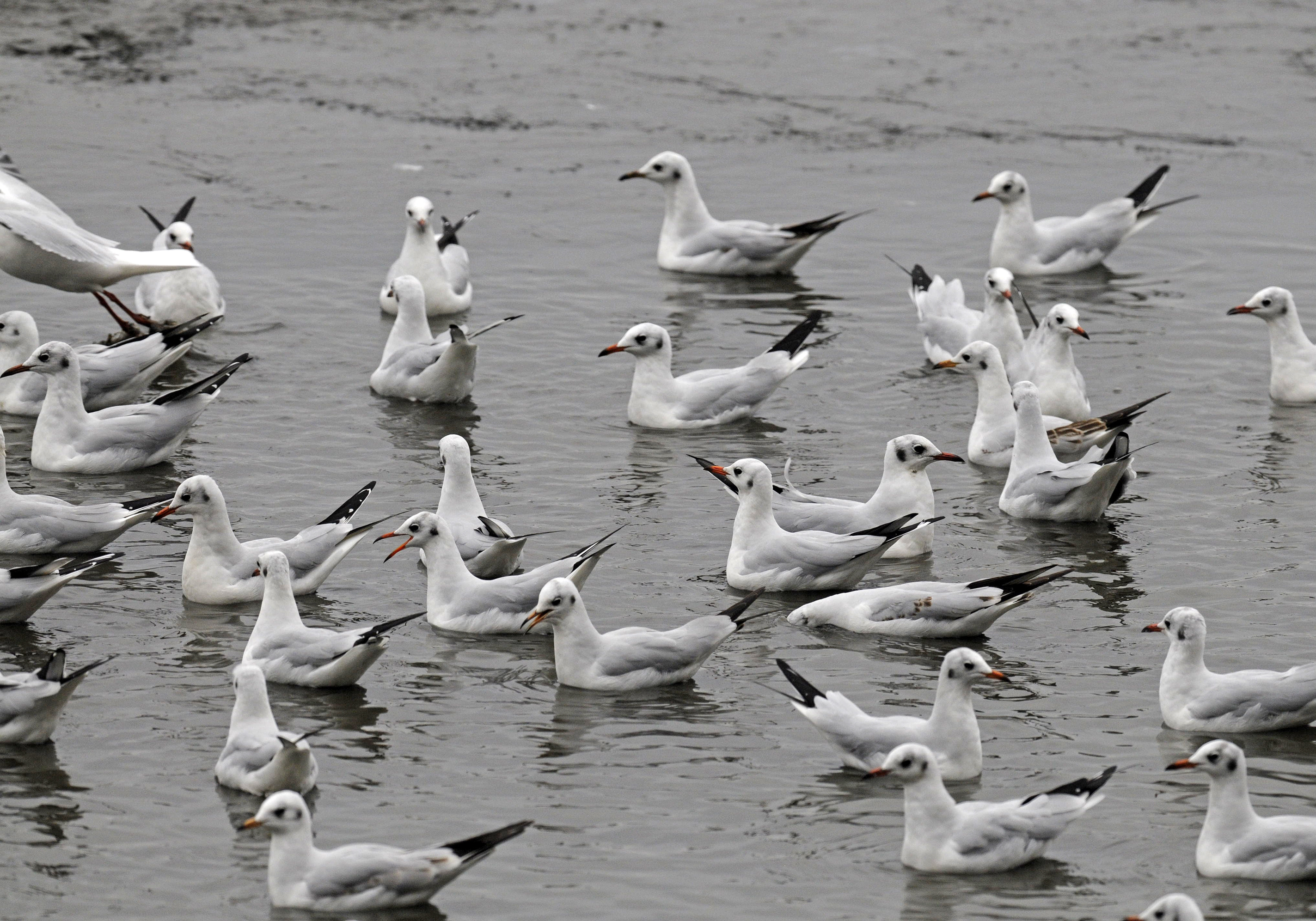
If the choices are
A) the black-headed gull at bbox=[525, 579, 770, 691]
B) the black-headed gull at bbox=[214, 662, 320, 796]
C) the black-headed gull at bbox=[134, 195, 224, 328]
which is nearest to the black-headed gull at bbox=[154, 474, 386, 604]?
the black-headed gull at bbox=[525, 579, 770, 691]

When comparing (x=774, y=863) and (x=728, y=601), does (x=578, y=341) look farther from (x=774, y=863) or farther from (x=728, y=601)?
(x=774, y=863)

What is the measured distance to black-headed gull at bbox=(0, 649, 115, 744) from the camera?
10414 millimetres

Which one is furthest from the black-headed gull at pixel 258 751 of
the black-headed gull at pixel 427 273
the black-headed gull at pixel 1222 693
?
the black-headed gull at pixel 427 273

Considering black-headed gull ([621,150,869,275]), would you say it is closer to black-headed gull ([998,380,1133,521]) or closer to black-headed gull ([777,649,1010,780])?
black-headed gull ([998,380,1133,521])

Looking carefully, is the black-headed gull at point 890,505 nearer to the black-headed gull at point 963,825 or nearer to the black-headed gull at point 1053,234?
the black-headed gull at point 963,825

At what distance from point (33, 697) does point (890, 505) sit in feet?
19.5

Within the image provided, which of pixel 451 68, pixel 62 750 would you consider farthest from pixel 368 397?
pixel 451 68

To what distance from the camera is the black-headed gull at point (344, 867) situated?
8.85m

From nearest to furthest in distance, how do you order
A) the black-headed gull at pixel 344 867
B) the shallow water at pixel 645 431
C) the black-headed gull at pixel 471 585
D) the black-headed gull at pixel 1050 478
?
the black-headed gull at pixel 344 867
the shallow water at pixel 645 431
the black-headed gull at pixel 471 585
the black-headed gull at pixel 1050 478

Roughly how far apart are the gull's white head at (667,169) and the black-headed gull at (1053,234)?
3.16 metres

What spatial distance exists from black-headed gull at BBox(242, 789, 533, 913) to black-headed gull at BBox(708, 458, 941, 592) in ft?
14.7

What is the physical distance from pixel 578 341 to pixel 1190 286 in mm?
6566

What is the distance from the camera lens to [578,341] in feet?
62.0

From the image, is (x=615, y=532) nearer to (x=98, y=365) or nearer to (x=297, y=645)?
(x=297, y=645)
